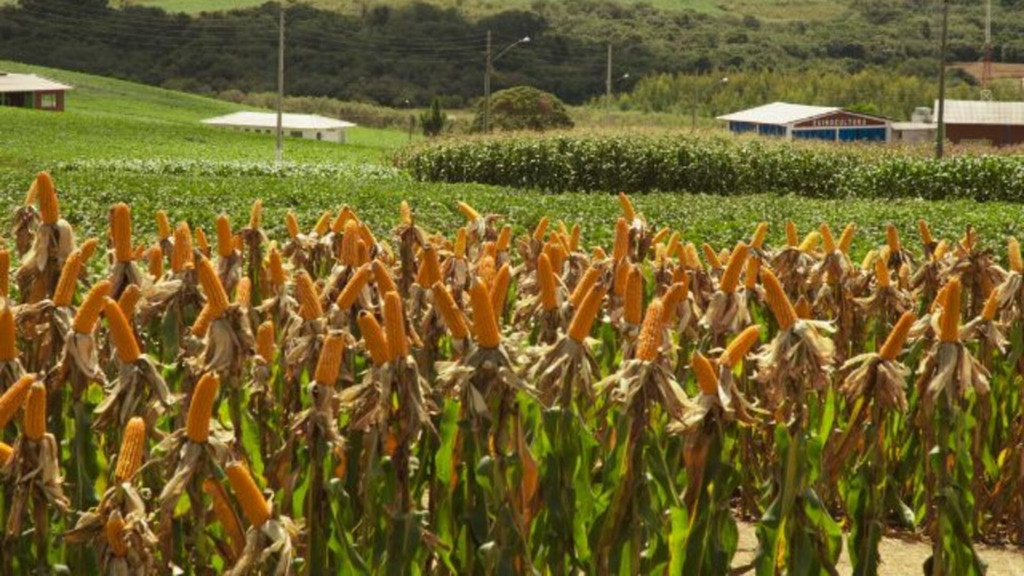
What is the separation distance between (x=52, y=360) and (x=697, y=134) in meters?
34.9

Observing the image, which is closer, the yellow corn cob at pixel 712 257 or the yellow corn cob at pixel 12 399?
the yellow corn cob at pixel 12 399

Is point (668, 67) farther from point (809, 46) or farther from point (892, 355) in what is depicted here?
point (892, 355)

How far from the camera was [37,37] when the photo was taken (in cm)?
12506

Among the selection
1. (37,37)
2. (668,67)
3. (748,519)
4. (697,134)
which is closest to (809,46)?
(668,67)

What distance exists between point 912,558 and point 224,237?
3.20 metres

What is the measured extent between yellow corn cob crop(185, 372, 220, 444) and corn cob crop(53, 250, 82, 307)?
76cm

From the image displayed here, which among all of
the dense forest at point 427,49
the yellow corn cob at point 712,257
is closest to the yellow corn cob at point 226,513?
the yellow corn cob at point 712,257

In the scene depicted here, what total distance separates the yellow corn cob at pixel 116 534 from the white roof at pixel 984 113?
74235 mm

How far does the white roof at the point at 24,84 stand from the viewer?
8269cm

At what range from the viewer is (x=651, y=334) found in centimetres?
351

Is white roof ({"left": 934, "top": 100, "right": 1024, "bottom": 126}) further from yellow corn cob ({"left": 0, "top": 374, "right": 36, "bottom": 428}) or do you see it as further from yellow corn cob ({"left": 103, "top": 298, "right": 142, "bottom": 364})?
yellow corn cob ({"left": 0, "top": 374, "right": 36, "bottom": 428})

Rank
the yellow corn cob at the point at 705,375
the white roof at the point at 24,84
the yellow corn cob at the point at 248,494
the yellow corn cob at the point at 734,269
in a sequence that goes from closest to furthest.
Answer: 1. the yellow corn cob at the point at 248,494
2. the yellow corn cob at the point at 705,375
3. the yellow corn cob at the point at 734,269
4. the white roof at the point at 24,84

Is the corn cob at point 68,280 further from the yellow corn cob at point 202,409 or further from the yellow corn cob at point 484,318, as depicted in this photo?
the yellow corn cob at point 484,318

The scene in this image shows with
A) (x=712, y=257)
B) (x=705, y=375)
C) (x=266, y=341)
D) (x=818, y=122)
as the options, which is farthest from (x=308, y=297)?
(x=818, y=122)
